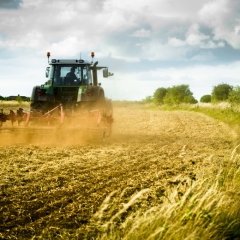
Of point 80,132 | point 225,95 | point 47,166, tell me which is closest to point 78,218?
point 47,166

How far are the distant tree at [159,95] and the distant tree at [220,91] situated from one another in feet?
47.9

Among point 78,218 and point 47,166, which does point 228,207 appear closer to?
point 78,218

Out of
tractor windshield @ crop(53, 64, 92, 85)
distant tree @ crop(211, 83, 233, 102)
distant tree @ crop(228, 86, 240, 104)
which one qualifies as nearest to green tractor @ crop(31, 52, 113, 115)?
tractor windshield @ crop(53, 64, 92, 85)

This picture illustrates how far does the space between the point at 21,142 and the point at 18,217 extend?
18.4ft

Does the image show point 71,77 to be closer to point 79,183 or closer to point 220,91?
point 79,183

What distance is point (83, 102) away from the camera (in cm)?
977

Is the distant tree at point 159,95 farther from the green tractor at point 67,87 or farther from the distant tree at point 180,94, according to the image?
the green tractor at point 67,87

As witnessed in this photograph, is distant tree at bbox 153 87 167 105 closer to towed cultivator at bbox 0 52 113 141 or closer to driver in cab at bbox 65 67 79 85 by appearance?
towed cultivator at bbox 0 52 113 141

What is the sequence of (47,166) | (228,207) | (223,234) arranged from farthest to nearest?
(47,166) → (228,207) → (223,234)

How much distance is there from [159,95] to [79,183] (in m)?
60.3

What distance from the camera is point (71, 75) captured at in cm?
1027

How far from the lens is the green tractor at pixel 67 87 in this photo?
9.80 m

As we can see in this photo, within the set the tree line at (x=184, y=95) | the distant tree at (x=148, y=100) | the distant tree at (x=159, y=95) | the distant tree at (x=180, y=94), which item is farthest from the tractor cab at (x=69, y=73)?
the distant tree at (x=148, y=100)

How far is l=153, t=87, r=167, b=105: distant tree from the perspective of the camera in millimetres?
63844
